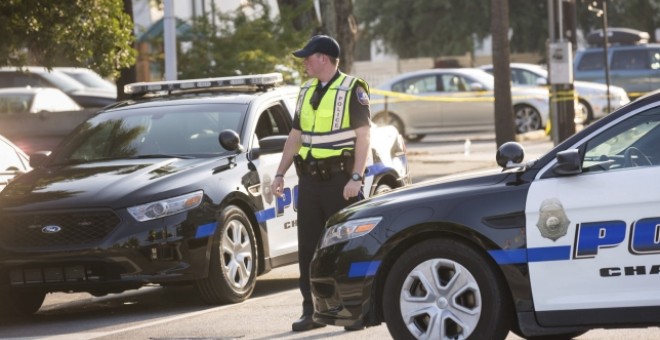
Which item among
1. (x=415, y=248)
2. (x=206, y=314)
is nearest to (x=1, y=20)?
(x=206, y=314)

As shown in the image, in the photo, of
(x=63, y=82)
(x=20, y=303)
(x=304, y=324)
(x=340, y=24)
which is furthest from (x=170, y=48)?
(x=63, y=82)

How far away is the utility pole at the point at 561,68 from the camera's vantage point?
2252cm

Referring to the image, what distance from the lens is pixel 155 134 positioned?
1116 cm

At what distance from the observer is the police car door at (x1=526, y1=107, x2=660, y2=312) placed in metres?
7.07

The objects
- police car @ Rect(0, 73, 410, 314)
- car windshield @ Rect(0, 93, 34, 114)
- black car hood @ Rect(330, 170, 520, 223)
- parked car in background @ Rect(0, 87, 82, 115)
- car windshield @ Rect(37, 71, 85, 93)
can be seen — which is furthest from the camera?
car windshield @ Rect(37, 71, 85, 93)

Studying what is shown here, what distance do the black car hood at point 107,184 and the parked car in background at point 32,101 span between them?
13.4 metres

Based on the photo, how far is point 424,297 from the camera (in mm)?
7473

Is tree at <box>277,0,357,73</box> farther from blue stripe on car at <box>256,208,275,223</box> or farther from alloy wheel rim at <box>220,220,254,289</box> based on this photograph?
alloy wheel rim at <box>220,220,254,289</box>

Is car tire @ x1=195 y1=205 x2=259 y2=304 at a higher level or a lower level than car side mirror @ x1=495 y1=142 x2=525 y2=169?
lower

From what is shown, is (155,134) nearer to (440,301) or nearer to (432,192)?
(432,192)

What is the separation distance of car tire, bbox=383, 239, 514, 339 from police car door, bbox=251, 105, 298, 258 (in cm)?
331

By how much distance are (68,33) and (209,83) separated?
203 inches

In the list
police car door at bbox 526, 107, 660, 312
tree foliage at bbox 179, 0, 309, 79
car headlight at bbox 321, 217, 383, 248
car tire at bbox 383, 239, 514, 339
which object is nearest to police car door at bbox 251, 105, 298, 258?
car headlight at bbox 321, 217, 383, 248

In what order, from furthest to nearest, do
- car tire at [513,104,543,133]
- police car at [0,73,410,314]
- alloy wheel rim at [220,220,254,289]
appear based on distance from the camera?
car tire at [513,104,543,133] → alloy wheel rim at [220,220,254,289] → police car at [0,73,410,314]
